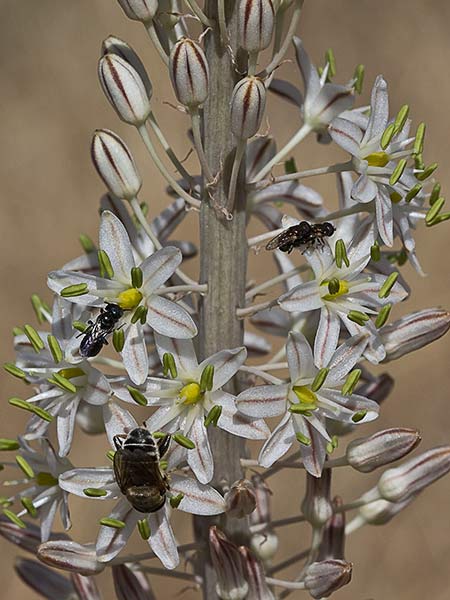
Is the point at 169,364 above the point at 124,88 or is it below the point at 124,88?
below

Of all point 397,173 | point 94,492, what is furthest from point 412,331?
point 94,492

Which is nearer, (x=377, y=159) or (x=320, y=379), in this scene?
(x=320, y=379)

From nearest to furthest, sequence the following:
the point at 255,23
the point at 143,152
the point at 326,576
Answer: the point at 255,23, the point at 326,576, the point at 143,152

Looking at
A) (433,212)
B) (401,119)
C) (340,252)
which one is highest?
(401,119)

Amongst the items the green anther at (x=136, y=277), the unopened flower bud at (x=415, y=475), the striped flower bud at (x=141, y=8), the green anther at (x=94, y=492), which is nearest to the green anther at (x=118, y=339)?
the green anther at (x=136, y=277)

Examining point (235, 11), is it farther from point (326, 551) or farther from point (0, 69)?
point (0, 69)

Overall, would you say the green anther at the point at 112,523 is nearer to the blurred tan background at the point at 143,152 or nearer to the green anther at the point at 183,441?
the green anther at the point at 183,441

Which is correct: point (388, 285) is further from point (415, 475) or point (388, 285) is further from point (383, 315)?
point (415, 475)

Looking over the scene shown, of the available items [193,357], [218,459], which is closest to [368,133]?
[193,357]
